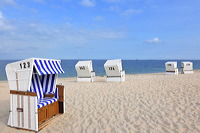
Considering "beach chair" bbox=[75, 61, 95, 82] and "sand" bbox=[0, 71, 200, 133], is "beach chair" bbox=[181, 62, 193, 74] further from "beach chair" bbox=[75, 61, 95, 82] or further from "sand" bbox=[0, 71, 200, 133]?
"sand" bbox=[0, 71, 200, 133]

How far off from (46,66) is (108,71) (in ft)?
25.9

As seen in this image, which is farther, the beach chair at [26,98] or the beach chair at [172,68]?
the beach chair at [172,68]

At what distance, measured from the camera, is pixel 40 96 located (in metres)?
5.28

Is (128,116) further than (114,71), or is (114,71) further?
(114,71)

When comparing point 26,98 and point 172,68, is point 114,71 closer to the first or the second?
A: point 26,98

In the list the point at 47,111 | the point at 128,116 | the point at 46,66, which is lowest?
the point at 128,116

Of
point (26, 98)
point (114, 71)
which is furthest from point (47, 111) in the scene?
point (114, 71)

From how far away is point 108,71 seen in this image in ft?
40.0

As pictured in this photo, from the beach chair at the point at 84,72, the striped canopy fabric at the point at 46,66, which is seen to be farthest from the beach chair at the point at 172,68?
the striped canopy fabric at the point at 46,66

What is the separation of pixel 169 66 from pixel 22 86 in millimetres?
17484

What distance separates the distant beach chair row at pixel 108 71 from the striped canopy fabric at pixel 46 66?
705cm

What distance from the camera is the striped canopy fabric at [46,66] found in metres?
4.22

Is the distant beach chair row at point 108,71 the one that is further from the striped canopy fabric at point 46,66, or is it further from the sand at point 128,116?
the striped canopy fabric at point 46,66

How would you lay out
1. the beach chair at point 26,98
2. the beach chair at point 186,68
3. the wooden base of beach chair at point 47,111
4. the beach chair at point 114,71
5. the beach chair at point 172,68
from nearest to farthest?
1. the beach chair at point 26,98
2. the wooden base of beach chair at point 47,111
3. the beach chair at point 114,71
4. the beach chair at point 172,68
5. the beach chair at point 186,68
